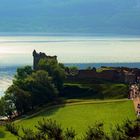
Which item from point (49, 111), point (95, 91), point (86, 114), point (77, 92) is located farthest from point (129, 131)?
point (77, 92)

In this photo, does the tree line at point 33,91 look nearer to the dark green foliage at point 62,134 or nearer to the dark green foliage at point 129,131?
the dark green foliage at point 129,131

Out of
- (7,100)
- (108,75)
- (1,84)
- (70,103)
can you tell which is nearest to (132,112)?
(70,103)

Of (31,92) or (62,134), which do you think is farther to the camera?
(31,92)

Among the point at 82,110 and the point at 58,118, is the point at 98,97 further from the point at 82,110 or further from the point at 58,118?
the point at 58,118

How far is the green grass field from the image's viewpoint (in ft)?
188

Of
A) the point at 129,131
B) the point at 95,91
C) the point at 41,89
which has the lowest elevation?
the point at 95,91

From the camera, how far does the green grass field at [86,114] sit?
5734 cm

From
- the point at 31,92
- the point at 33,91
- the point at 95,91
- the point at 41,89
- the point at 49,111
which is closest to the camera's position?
the point at 49,111

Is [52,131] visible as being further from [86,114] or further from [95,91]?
[95,91]

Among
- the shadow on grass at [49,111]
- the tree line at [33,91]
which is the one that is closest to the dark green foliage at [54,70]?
the tree line at [33,91]

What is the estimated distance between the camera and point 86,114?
210 feet

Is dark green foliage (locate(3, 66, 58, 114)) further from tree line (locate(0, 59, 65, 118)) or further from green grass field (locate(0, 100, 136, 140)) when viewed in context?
green grass field (locate(0, 100, 136, 140))

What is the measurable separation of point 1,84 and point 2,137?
55198 millimetres

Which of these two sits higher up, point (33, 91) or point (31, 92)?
point (33, 91)
